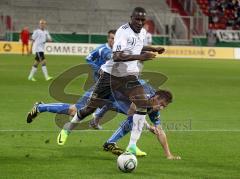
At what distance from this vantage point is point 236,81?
2867 centimetres

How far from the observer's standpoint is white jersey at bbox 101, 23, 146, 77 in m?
9.97

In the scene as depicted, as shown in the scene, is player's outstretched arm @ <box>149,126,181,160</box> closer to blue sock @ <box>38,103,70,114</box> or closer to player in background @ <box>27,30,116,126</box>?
player in background @ <box>27,30,116,126</box>

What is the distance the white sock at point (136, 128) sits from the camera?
9.78 metres

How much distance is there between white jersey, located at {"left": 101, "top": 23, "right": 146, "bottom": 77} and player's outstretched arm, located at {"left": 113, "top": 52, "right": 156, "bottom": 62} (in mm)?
93

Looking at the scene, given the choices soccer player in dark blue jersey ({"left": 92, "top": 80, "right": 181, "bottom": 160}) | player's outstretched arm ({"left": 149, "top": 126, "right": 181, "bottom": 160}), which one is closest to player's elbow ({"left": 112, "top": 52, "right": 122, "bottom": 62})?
soccer player in dark blue jersey ({"left": 92, "top": 80, "right": 181, "bottom": 160})

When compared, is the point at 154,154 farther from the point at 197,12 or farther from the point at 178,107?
the point at 197,12

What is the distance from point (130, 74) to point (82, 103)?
8.38 ft

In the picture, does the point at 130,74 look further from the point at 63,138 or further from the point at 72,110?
the point at 72,110

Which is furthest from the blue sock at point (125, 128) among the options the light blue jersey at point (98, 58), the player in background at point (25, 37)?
the player in background at point (25, 37)

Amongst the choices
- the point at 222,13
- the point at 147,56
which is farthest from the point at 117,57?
the point at 222,13

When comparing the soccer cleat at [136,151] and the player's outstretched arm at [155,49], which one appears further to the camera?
the player's outstretched arm at [155,49]

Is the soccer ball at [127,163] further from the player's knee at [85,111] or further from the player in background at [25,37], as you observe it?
the player in background at [25,37]

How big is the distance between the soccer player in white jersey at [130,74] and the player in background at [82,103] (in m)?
1.40

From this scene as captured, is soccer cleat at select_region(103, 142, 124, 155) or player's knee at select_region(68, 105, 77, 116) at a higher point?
player's knee at select_region(68, 105, 77, 116)
